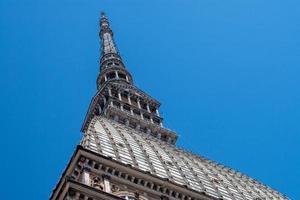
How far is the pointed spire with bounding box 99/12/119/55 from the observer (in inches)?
3835

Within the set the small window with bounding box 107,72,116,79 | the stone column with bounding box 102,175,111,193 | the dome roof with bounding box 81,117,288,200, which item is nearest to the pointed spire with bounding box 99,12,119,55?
the small window with bounding box 107,72,116,79

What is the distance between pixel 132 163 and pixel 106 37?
193 feet

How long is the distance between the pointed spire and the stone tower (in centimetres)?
367

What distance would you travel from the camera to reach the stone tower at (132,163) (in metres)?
41.2

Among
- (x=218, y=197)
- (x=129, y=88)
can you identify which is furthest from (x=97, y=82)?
(x=218, y=197)

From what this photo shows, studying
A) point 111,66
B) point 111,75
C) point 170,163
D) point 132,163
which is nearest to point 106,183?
point 132,163

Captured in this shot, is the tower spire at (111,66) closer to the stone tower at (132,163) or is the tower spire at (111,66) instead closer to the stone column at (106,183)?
the stone tower at (132,163)

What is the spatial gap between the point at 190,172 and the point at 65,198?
2115cm

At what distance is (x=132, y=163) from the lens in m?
47.2

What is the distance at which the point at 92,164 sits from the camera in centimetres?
4234

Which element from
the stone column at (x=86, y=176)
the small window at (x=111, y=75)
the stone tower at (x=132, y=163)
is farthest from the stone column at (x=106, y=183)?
the small window at (x=111, y=75)

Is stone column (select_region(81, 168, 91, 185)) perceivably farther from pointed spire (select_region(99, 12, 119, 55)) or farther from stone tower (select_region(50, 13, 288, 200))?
pointed spire (select_region(99, 12, 119, 55))

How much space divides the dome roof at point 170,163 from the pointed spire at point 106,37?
1230 inches

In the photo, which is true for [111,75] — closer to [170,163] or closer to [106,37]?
[106,37]
